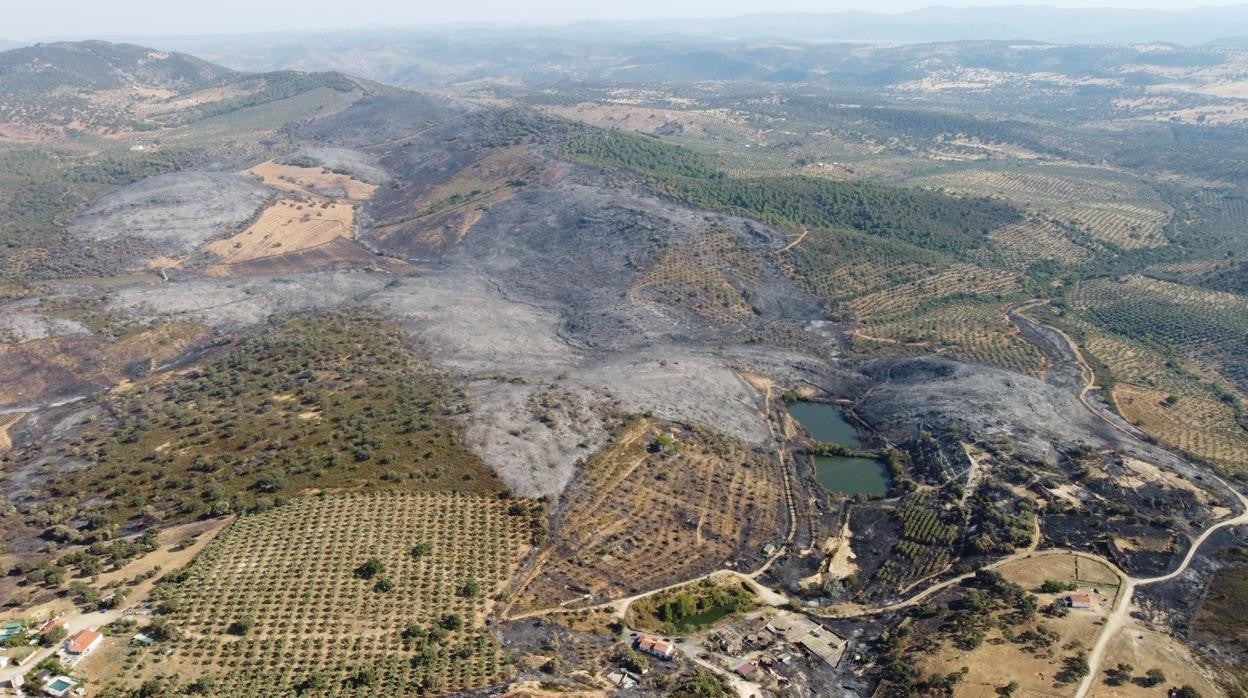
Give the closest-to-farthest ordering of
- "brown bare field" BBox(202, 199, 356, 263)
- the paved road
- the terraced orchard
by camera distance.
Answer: the terraced orchard
the paved road
"brown bare field" BBox(202, 199, 356, 263)

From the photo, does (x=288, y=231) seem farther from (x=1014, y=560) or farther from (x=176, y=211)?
(x=1014, y=560)

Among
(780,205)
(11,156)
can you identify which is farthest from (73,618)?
(11,156)

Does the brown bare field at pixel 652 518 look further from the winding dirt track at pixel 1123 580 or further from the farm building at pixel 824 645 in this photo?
the winding dirt track at pixel 1123 580

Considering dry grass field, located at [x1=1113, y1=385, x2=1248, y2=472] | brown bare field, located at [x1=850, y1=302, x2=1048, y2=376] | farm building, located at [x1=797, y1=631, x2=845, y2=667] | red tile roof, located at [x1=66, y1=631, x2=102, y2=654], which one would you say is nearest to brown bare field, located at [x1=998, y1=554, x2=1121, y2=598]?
farm building, located at [x1=797, y1=631, x2=845, y2=667]

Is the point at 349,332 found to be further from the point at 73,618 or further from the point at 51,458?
the point at 73,618

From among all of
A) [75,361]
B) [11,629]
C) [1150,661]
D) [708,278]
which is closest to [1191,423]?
[1150,661]

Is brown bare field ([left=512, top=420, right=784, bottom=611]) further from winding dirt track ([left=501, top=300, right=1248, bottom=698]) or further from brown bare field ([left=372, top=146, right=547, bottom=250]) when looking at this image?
brown bare field ([left=372, top=146, right=547, bottom=250])
